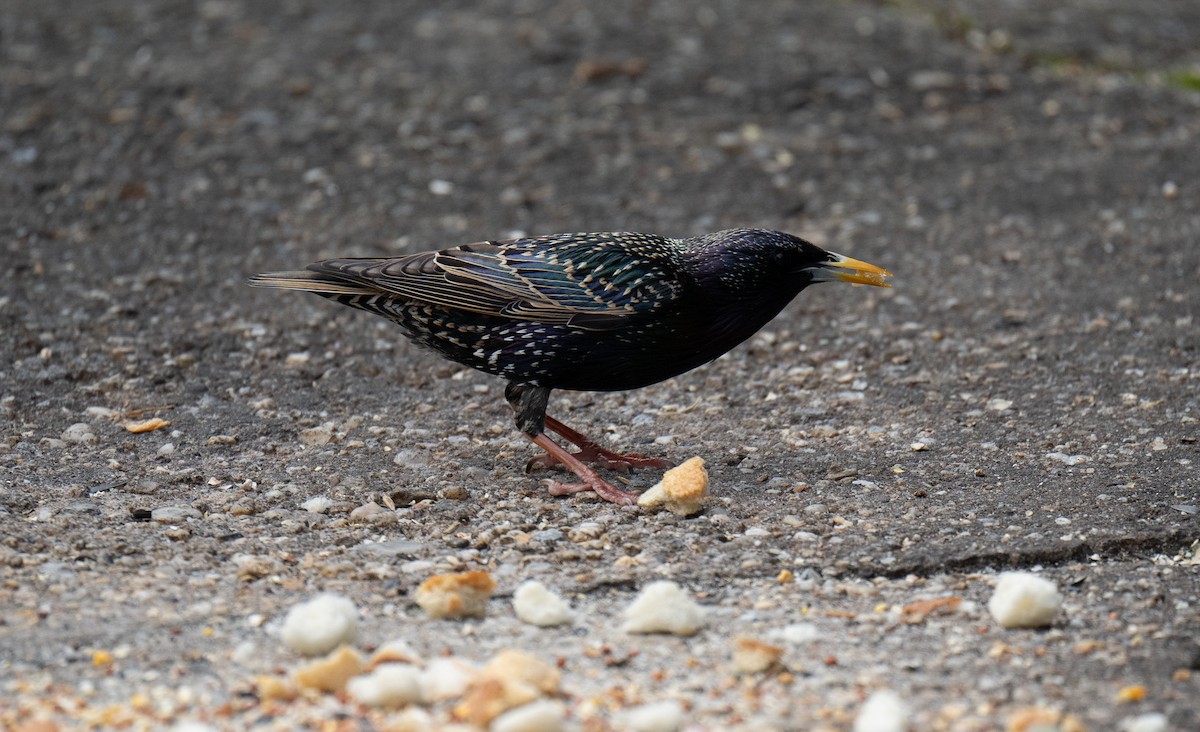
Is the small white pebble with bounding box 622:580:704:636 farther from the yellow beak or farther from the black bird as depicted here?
the yellow beak

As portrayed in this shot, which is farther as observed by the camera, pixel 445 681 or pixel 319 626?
pixel 319 626

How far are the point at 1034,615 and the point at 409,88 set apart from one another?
5059 millimetres

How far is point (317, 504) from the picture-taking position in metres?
3.73

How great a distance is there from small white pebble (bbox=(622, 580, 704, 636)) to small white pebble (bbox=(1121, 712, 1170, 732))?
2.94 feet

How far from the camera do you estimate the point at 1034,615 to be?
299cm

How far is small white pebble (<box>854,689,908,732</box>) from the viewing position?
2502 millimetres

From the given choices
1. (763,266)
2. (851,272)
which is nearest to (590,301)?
(763,266)

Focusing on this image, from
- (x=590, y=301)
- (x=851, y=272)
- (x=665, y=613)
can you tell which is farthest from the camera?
(x=851, y=272)

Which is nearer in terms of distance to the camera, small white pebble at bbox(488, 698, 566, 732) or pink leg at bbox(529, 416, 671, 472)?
small white pebble at bbox(488, 698, 566, 732)

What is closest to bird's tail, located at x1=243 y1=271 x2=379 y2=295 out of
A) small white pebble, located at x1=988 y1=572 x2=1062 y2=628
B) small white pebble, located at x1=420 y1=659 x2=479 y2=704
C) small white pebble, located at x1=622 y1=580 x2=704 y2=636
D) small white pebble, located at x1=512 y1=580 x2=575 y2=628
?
small white pebble, located at x1=512 y1=580 x2=575 y2=628

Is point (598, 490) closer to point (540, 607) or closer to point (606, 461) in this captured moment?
point (606, 461)

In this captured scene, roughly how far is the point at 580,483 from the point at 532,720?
148cm

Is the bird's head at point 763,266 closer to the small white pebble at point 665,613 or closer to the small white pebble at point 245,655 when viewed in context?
the small white pebble at point 665,613

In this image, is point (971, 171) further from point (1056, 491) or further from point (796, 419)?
point (1056, 491)
